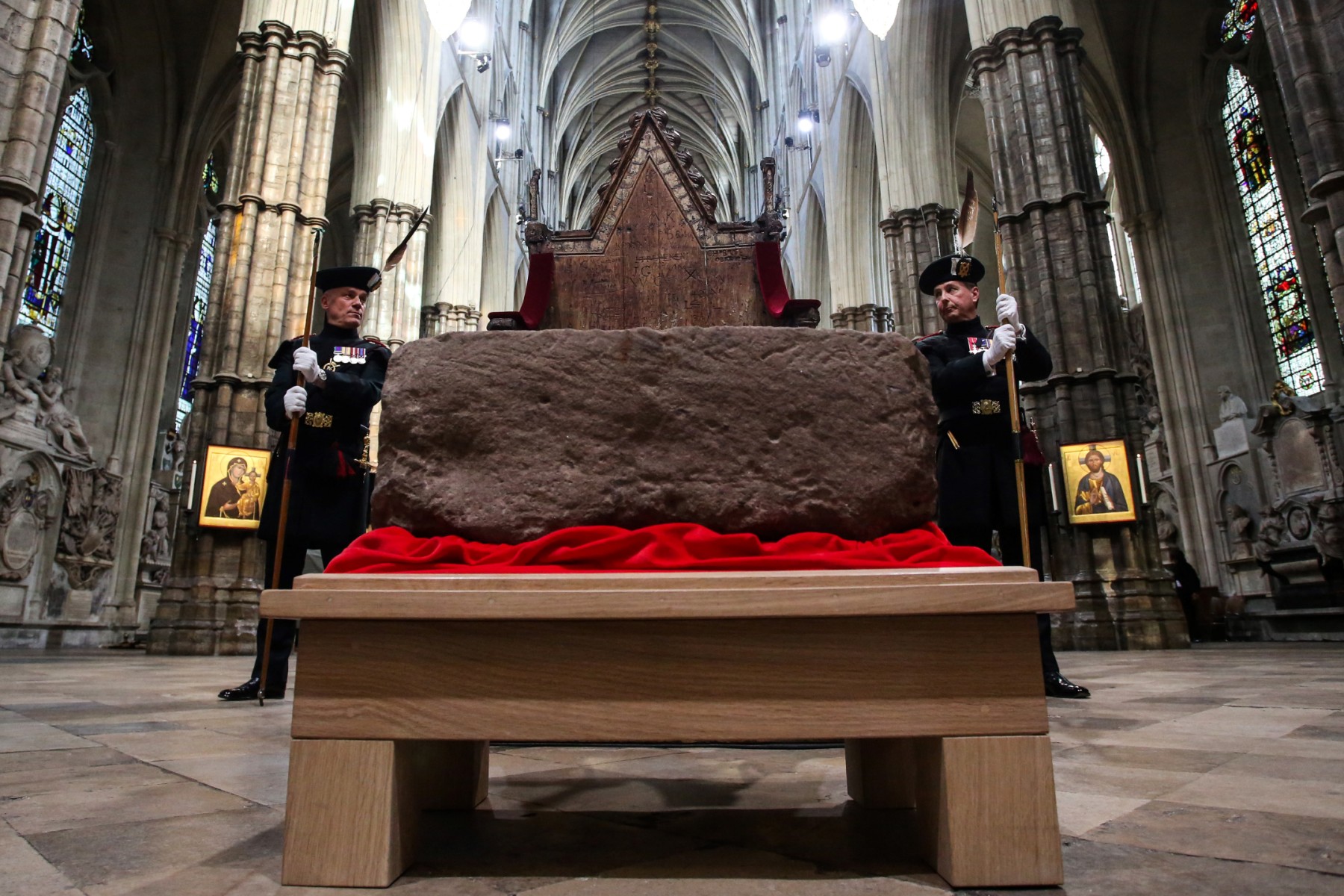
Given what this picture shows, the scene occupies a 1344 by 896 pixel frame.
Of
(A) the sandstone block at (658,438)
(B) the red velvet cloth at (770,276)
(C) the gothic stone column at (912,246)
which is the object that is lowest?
(A) the sandstone block at (658,438)

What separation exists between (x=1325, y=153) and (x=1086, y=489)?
3476mm

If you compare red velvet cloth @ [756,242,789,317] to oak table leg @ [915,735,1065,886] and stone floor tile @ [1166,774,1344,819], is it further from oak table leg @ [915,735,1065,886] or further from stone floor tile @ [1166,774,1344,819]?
oak table leg @ [915,735,1065,886]

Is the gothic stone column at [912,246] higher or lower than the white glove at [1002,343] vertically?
higher

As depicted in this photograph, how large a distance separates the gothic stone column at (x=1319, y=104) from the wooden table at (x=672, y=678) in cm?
648

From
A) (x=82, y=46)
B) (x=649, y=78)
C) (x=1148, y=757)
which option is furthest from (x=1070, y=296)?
(x=649, y=78)

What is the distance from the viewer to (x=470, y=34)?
14.8 meters

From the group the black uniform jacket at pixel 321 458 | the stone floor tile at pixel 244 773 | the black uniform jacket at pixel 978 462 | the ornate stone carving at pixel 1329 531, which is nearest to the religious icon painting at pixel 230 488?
the black uniform jacket at pixel 321 458

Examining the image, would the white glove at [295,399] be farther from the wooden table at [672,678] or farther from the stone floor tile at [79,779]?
the wooden table at [672,678]

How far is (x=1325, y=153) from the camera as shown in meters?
5.89

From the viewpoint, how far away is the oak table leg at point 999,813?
3.78 ft

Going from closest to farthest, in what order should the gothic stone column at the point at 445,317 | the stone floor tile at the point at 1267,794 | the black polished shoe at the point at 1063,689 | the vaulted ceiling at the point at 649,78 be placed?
the stone floor tile at the point at 1267,794 < the black polished shoe at the point at 1063,689 < the gothic stone column at the point at 445,317 < the vaulted ceiling at the point at 649,78

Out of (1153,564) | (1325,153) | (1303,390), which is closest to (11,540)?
(1153,564)

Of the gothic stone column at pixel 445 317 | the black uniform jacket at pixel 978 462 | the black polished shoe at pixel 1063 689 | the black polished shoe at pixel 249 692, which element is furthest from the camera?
the gothic stone column at pixel 445 317

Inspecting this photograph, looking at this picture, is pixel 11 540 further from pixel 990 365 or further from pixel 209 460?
pixel 990 365
